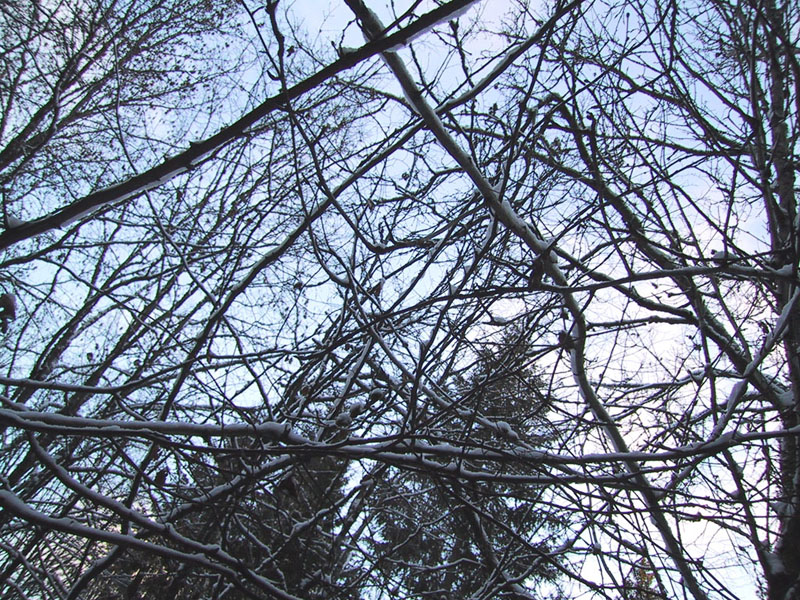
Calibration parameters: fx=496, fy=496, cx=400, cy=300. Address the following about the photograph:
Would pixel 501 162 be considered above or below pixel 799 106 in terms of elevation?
below

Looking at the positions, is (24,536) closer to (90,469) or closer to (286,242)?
(90,469)

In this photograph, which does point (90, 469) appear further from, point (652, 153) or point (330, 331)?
point (652, 153)

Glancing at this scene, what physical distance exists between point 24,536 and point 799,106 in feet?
20.5

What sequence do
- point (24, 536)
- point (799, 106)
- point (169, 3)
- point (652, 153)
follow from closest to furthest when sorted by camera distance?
point (652, 153) → point (799, 106) → point (24, 536) → point (169, 3)

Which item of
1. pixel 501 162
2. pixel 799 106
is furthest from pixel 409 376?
pixel 799 106

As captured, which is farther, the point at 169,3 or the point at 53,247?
the point at 169,3

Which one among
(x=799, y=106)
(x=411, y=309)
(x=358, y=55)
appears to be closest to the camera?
(x=358, y=55)

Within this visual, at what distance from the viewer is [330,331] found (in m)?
3.68

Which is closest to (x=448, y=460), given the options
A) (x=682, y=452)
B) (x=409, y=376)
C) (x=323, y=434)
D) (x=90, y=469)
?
(x=409, y=376)

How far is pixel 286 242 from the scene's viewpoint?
270cm

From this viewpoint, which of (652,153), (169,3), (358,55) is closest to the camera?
(358,55)

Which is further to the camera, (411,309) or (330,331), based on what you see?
(330,331)

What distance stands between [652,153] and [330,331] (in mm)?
2404

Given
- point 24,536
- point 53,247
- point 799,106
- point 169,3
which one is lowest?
point 24,536
